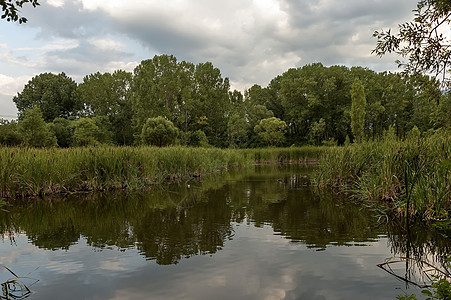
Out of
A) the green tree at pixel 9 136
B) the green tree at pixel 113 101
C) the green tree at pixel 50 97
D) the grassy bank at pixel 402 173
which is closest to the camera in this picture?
the grassy bank at pixel 402 173

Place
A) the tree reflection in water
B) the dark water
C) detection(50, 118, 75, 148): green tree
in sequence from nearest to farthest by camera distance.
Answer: the dark water, the tree reflection in water, detection(50, 118, 75, 148): green tree

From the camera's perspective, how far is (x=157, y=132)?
2992 centimetres

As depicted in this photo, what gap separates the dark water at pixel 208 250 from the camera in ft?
12.2

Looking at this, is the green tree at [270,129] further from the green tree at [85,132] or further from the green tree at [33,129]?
the green tree at [33,129]

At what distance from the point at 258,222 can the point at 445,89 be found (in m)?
4.46

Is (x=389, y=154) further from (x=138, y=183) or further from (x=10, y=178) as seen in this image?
(x=10, y=178)

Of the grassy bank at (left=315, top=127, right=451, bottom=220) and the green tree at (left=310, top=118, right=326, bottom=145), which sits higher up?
the green tree at (left=310, top=118, right=326, bottom=145)

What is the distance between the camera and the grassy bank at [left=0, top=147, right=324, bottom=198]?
9727 millimetres

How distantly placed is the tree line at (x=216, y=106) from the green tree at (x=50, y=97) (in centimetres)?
18

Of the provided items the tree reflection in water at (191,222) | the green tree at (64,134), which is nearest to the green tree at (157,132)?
the green tree at (64,134)

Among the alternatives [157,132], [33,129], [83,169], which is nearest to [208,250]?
[83,169]

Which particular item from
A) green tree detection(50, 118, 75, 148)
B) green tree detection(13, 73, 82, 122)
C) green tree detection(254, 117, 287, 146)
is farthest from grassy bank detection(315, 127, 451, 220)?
green tree detection(13, 73, 82, 122)

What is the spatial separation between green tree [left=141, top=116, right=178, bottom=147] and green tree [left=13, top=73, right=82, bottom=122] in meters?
33.3

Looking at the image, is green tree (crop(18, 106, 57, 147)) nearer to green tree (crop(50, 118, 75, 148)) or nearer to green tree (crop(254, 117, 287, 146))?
green tree (crop(50, 118, 75, 148))
